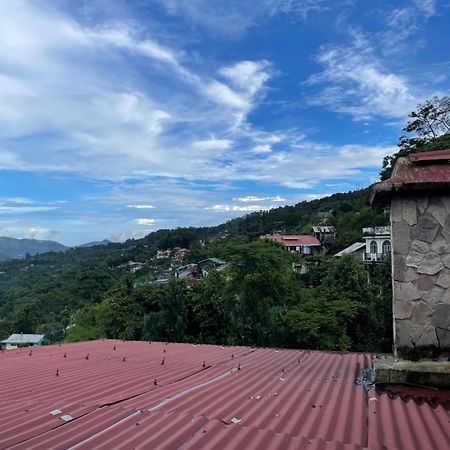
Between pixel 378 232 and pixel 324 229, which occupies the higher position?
pixel 324 229

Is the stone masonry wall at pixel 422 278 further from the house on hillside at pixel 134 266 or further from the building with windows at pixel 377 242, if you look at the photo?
the house on hillside at pixel 134 266

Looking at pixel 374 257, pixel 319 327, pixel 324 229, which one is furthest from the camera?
pixel 324 229

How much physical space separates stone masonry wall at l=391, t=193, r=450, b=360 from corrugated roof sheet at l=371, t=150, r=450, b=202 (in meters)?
0.13

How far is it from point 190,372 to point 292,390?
1.33 meters

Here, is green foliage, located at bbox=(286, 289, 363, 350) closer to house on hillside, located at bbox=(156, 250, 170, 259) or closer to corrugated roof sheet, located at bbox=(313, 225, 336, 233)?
corrugated roof sheet, located at bbox=(313, 225, 336, 233)

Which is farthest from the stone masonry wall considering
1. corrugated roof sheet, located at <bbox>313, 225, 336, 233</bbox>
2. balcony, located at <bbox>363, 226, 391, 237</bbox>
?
corrugated roof sheet, located at <bbox>313, 225, 336, 233</bbox>

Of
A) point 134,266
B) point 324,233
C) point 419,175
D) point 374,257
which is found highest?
point 324,233

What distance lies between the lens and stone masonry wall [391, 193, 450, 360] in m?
3.61

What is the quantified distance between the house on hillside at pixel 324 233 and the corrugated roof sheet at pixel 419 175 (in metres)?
50.1

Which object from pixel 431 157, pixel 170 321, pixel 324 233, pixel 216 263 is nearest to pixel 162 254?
pixel 324 233

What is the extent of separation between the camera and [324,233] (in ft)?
184

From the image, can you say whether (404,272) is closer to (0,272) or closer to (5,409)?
(5,409)

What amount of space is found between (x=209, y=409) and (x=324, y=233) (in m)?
54.6

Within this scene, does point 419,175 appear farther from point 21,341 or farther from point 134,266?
point 134,266
